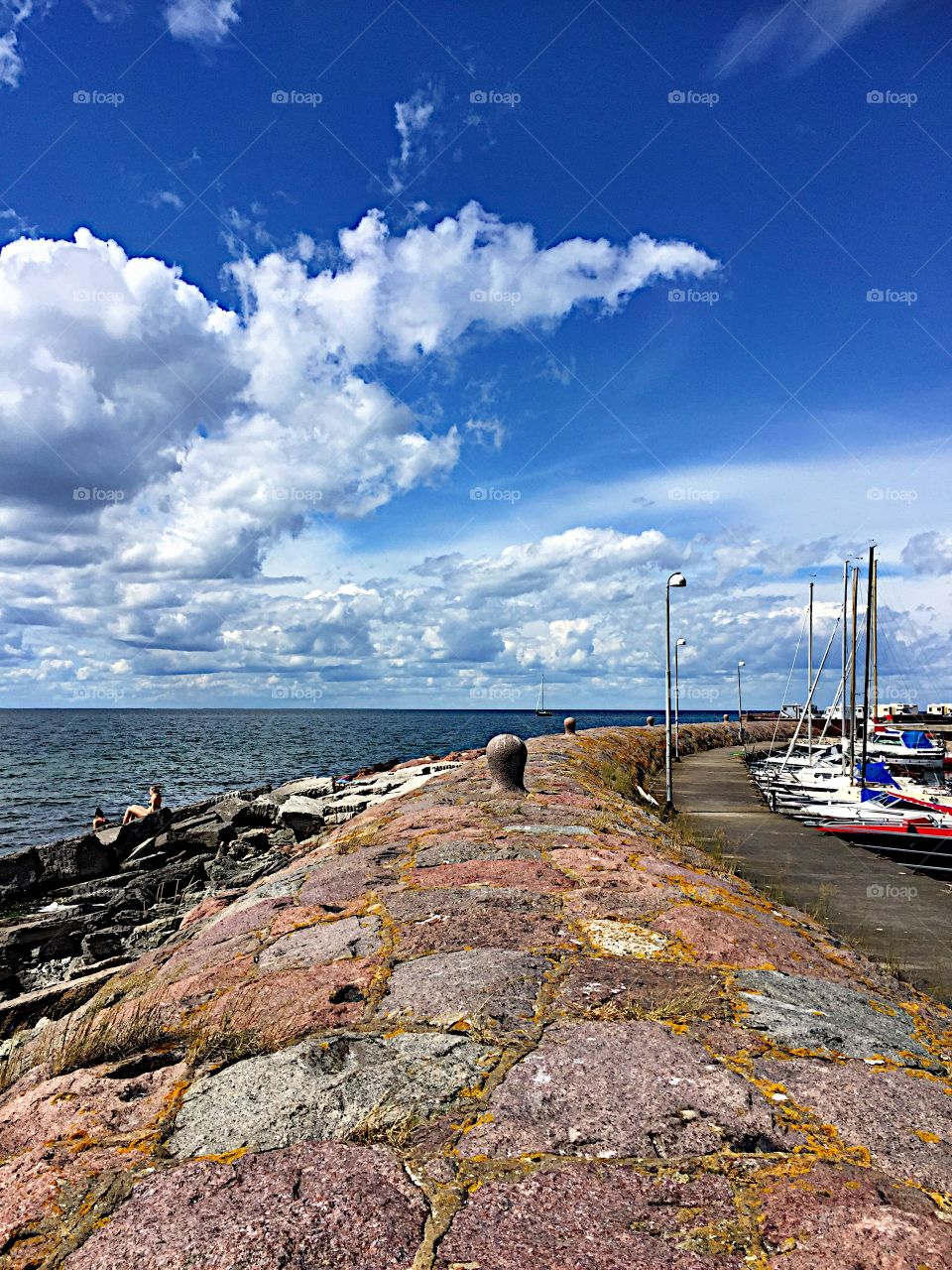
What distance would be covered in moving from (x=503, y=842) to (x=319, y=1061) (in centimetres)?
378

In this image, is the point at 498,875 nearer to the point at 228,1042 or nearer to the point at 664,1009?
the point at 664,1009

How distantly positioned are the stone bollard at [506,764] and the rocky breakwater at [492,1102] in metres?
4.30

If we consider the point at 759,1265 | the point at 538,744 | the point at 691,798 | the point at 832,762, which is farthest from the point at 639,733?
the point at 759,1265

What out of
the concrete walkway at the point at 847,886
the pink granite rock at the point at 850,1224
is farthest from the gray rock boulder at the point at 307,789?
the pink granite rock at the point at 850,1224

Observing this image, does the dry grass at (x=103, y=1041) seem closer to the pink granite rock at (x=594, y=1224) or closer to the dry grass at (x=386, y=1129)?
the dry grass at (x=386, y=1129)

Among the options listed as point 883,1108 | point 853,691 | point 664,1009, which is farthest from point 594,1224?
point 853,691

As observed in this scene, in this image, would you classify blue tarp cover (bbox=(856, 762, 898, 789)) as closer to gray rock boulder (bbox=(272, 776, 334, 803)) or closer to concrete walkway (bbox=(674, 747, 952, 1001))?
concrete walkway (bbox=(674, 747, 952, 1001))

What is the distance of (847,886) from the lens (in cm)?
1047

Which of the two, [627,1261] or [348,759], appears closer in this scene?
[627,1261]

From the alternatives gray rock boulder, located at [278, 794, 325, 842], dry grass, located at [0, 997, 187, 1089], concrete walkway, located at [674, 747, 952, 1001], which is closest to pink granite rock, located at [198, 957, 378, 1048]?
dry grass, located at [0, 997, 187, 1089]

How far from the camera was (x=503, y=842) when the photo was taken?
6535mm

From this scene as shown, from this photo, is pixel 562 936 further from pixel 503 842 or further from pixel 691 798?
pixel 691 798

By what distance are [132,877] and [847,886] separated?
1252 cm

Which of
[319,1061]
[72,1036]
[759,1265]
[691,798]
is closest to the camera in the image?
[759,1265]
